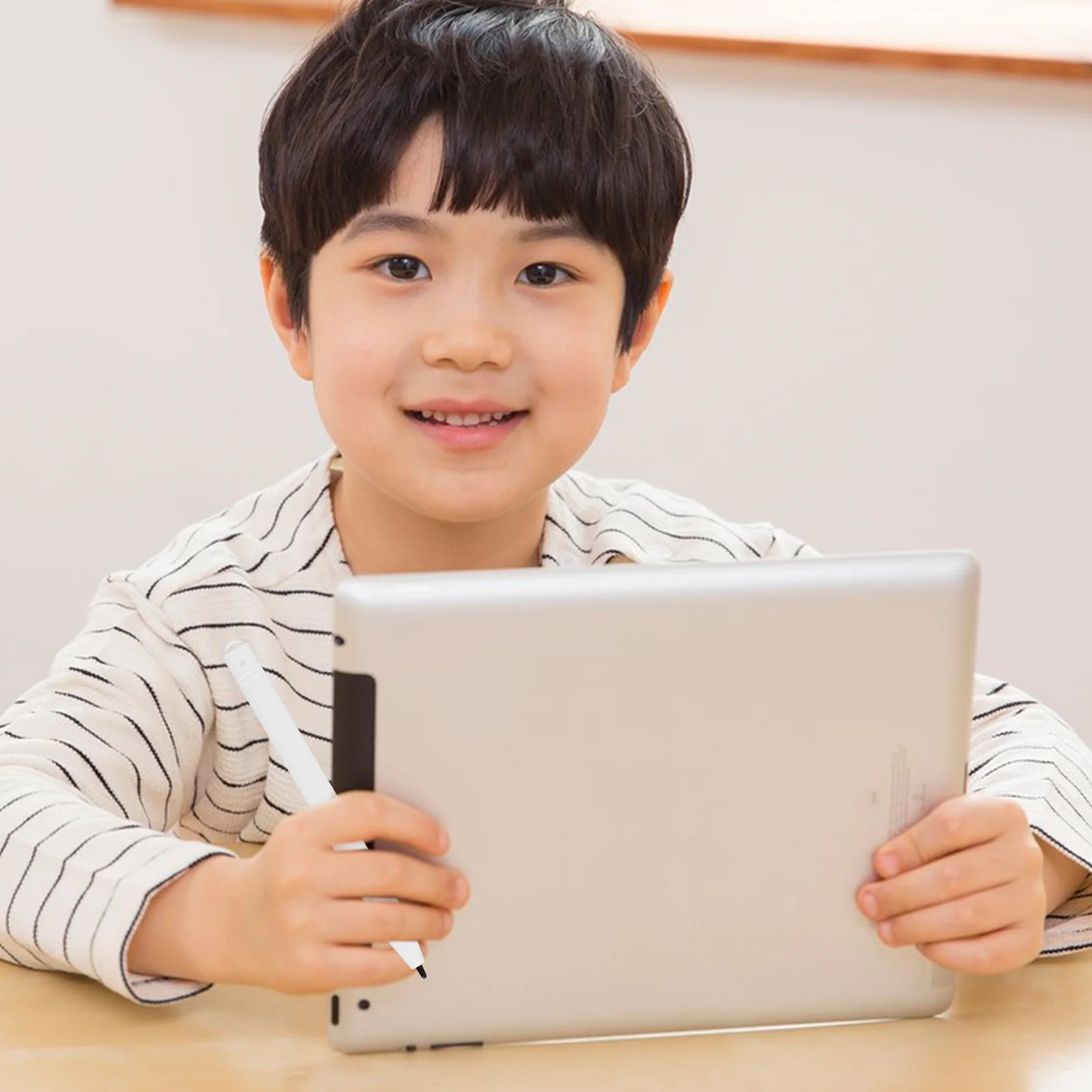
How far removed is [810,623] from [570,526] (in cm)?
46

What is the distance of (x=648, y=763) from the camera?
602 millimetres

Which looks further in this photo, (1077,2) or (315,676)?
(1077,2)

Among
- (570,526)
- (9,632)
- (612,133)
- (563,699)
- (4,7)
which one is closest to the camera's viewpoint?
(563,699)

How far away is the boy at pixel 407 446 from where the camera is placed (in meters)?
0.77

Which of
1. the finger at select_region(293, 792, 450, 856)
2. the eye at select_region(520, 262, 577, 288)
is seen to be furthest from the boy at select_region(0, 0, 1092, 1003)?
the finger at select_region(293, 792, 450, 856)

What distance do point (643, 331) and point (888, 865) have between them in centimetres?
48

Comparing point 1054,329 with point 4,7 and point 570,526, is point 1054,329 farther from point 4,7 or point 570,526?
point 4,7

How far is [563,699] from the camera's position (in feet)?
1.94

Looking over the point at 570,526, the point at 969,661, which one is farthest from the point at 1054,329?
the point at 969,661

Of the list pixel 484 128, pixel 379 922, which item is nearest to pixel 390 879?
pixel 379 922

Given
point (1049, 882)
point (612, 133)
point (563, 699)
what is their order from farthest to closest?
point (612, 133) → point (1049, 882) → point (563, 699)

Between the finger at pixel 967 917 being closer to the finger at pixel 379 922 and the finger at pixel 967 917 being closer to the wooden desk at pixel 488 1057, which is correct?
the wooden desk at pixel 488 1057

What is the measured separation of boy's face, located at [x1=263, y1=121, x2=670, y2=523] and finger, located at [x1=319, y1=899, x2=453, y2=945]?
338mm

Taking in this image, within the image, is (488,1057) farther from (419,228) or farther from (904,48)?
(904,48)
